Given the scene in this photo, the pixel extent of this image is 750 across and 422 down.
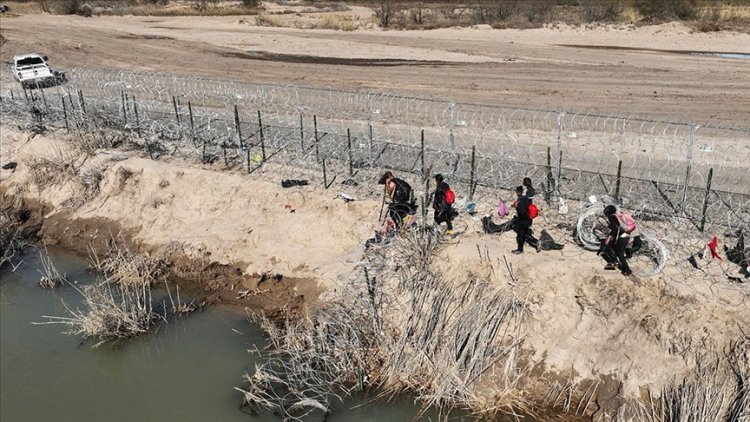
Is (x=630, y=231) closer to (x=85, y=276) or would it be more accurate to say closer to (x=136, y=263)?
(x=136, y=263)

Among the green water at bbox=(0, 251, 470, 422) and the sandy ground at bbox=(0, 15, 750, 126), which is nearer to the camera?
the green water at bbox=(0, 251, 470, 422)

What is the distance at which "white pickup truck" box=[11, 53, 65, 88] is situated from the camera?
27641mm

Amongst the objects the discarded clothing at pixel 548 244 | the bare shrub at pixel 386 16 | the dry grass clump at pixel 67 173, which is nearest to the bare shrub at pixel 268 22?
the bare shrub at pixel 386 16

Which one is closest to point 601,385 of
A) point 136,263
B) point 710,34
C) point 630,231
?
point 630,231

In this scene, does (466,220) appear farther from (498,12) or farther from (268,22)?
(268,22)

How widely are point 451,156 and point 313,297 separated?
18.1 ft

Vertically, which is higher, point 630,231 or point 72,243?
point 630,231

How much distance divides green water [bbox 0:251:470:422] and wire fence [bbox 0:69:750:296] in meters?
4.91

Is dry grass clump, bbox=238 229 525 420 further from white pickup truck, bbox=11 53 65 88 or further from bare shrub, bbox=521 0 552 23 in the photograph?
bare shrub, bbox=521 0 552 23

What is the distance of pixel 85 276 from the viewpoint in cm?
1508

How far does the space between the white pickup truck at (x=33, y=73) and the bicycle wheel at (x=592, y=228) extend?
24258 millimetres

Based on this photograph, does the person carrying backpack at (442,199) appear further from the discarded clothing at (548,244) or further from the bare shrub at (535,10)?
the bare shrub at (535,10)

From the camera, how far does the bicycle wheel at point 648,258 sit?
10.9m

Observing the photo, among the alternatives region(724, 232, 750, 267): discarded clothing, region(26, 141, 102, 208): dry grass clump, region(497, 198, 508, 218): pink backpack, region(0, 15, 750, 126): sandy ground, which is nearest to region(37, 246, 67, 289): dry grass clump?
region(26, 141, 102, 208): dry grass clump
